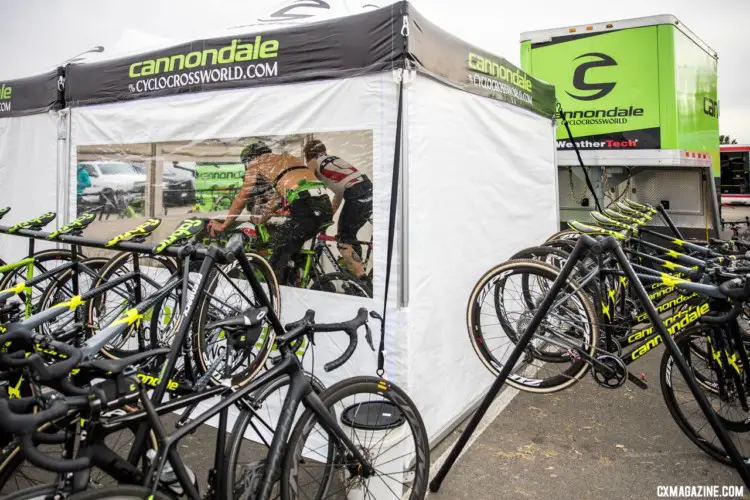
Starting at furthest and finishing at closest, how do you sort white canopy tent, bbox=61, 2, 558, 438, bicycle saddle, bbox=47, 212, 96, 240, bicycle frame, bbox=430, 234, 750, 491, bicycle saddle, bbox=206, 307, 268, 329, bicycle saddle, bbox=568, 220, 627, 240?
bicycle saddle, bbox=568, 220, 627, 240
bicycle saddle, bbox=47, 212, 96, 240
white canopy tent, bbox=61, 2, 558, 438
bicycle frame, bbox=430, 234, 750, 491
bicycle saddle, bbox=206, 307, 268, 329

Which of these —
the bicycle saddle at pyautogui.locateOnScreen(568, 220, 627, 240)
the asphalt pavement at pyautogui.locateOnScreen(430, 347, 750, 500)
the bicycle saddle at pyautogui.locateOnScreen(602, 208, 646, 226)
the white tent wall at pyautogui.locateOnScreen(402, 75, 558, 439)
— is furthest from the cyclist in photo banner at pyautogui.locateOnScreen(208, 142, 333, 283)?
the bicycle saddle at pyautogui.locateOnScreen(602, 208, 646, 226)

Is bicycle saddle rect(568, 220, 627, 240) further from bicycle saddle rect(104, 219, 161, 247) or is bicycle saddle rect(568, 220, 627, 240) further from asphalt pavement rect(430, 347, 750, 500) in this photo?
bicycle saddle rect(104, 219, 161, 247)

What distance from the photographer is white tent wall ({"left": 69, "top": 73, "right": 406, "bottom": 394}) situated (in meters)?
3.35

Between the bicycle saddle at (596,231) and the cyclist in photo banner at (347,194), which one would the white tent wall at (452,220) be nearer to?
the cyclist in photo banner at (347,194)

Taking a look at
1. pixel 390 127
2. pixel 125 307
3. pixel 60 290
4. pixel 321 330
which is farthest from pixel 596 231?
pixel 60 290

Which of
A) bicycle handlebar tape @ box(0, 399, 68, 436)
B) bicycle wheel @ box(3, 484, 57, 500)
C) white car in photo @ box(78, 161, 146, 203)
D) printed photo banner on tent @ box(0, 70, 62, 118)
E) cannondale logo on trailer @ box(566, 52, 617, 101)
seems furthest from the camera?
cannondale logo on trailer @ box(566, 52, 617, 101)

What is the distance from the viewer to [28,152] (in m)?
5.34

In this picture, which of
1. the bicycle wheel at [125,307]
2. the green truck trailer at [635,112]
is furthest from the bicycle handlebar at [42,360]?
the green truck trailer at [635,112]

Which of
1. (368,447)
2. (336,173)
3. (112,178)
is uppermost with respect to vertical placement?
(112,178)

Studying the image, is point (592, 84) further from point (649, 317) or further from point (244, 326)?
point (244, 326)

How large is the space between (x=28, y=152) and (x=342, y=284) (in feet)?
12.0

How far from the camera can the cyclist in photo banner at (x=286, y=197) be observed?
381 centimetres

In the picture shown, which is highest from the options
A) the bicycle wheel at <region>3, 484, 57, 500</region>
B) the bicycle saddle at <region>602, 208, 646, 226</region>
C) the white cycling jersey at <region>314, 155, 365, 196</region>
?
the white cycling jersey at <region>314, 155, 365, 196</region>

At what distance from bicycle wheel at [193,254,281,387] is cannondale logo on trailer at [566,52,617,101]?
18.2 feet
